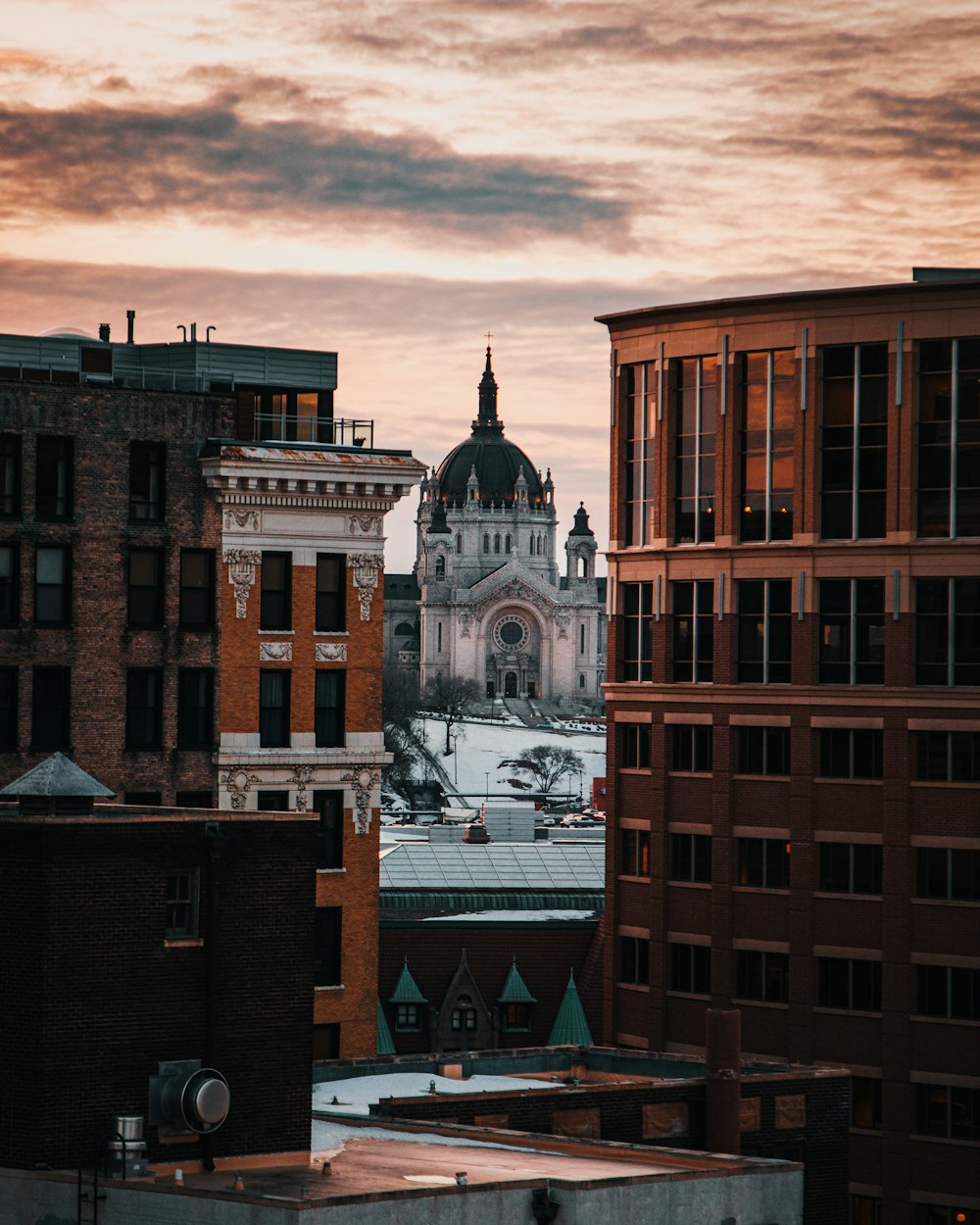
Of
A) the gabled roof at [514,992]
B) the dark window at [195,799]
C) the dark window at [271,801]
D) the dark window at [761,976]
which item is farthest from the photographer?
the gabled roof at [514,992]

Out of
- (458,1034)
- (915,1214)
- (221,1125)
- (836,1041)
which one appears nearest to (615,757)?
(836,1041)

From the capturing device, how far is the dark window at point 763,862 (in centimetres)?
6275

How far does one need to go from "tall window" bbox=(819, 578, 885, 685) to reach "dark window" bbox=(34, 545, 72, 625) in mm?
19373

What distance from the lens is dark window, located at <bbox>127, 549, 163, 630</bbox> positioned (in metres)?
58.3

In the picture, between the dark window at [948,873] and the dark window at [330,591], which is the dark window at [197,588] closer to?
the dark window at [330,591]

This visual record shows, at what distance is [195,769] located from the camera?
193 feet

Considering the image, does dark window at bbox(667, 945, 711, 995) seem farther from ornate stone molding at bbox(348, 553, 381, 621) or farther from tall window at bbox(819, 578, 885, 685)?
ornate stone molding at bbox(348, 553, 381, 621)

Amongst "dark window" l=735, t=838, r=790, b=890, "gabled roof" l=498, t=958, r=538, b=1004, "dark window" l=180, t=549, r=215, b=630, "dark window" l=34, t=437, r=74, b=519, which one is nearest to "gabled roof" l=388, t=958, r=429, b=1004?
"gabled roof" l=498, t=958, r=538, b=1004

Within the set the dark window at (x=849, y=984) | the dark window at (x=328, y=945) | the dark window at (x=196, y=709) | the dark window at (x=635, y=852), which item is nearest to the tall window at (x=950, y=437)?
the dark window at (x=849, y=984)

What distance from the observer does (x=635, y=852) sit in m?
66.8

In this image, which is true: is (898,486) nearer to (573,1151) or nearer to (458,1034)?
(573,1151)

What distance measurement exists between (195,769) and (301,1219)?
89.0 feet

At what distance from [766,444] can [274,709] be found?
14847 millimetres

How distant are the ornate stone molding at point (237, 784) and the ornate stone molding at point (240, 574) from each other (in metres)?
3.78
